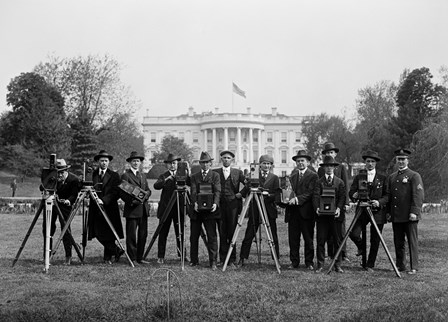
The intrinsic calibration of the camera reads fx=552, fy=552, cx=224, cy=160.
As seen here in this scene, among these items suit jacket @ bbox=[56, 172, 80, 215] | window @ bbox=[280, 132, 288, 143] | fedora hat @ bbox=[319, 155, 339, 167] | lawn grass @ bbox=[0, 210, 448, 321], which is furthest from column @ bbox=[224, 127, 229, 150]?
fedora hat @ bbox=[319, 155, 339, 167]

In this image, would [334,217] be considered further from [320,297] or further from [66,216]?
[66,216]

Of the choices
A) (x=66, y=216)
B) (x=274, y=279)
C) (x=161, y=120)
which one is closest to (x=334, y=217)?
(x=274, y=279)

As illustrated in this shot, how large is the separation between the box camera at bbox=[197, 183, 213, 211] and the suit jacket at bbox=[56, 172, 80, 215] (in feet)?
8.15

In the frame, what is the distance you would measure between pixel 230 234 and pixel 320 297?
2.94 meters

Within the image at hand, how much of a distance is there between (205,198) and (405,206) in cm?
355

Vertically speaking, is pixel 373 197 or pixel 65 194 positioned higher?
pixel 65 194

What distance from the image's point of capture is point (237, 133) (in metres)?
103

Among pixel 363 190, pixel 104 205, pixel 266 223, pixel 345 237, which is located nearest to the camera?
pixel 345 237

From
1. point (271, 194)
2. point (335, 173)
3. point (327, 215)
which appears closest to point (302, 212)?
point (327, 215)

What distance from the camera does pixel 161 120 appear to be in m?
106

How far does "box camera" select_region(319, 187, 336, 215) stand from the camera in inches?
380

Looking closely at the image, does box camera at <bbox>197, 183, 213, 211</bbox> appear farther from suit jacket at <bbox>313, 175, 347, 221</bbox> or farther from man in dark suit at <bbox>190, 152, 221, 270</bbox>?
suit jacket at <bbox>313, 175, 347, 221</bbox>

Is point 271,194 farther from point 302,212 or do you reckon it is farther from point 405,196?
point 405,196

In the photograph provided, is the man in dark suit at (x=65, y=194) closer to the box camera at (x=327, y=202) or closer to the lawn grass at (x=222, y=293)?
the lawn grass at (x=222, y=293)
